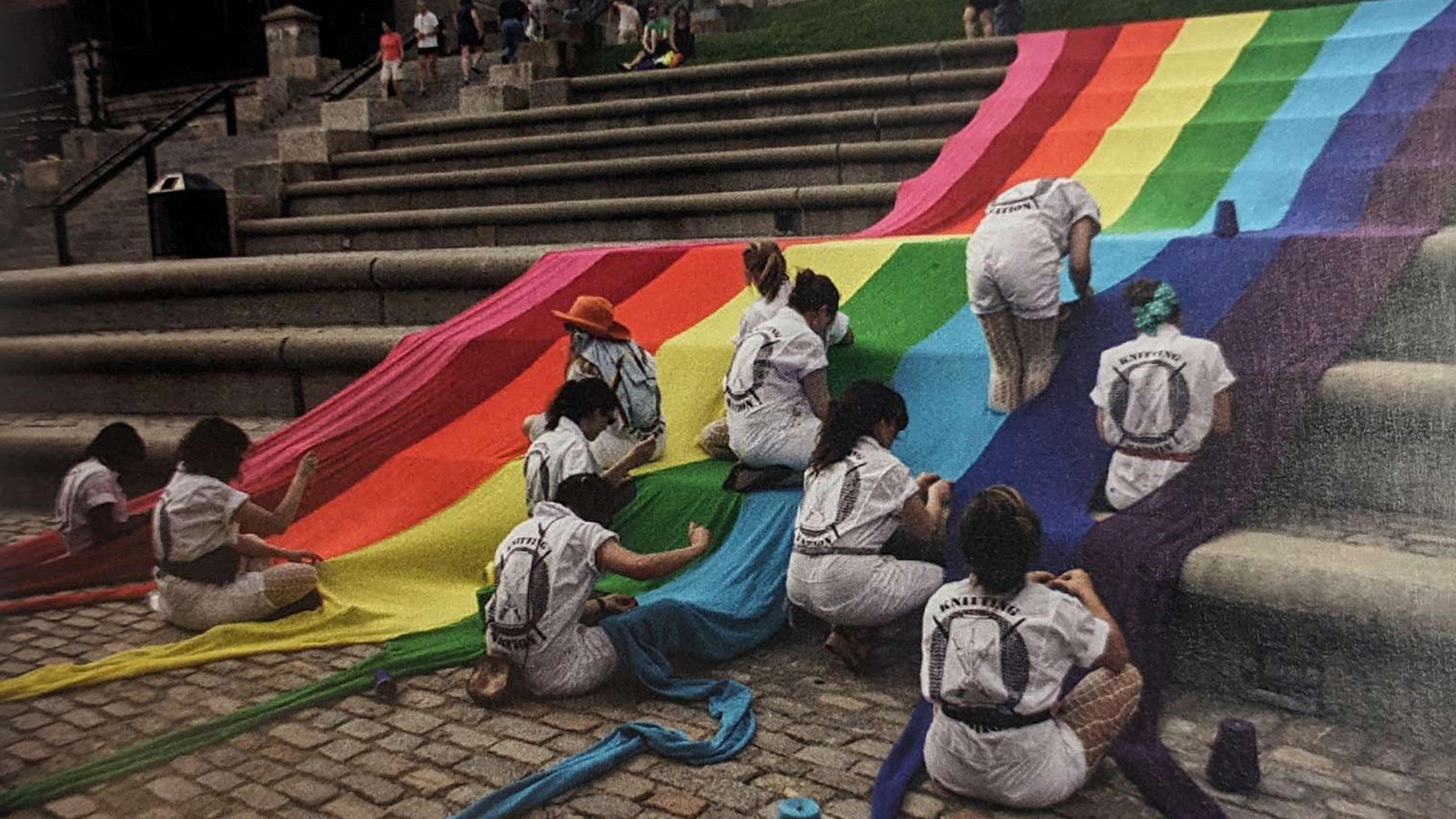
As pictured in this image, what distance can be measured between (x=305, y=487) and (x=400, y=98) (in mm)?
8100

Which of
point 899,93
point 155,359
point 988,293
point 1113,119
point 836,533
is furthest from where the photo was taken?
point 899,93

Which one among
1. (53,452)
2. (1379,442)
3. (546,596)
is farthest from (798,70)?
(546,596)

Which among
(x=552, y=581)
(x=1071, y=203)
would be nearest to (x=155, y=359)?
(x=552, y=581)

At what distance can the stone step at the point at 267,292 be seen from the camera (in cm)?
790

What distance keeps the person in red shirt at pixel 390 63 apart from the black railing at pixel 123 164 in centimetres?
154

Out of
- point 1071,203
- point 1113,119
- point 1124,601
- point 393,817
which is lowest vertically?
point 393,817

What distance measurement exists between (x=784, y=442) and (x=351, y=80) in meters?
9.79

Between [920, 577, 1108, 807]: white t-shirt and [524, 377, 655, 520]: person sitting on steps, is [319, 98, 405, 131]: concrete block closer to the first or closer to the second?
[524, 377, 655, 520]: person sitting on steps

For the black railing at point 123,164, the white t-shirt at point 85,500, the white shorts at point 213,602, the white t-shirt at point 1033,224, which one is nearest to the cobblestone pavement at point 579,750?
the white shorts at point 213,602

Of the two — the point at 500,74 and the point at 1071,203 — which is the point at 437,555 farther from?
the point at 500,74

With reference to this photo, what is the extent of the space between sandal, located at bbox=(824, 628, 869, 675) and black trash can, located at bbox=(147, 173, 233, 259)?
7.83m

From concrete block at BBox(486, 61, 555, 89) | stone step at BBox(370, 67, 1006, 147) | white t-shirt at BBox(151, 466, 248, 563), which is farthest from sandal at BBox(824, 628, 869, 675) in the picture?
concrete block at BBox(486, 61, 555, 89)

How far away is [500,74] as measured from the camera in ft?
40.5

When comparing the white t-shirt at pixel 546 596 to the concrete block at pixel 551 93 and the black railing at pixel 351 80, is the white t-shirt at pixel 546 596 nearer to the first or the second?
the concrete block at pixel 551 93
